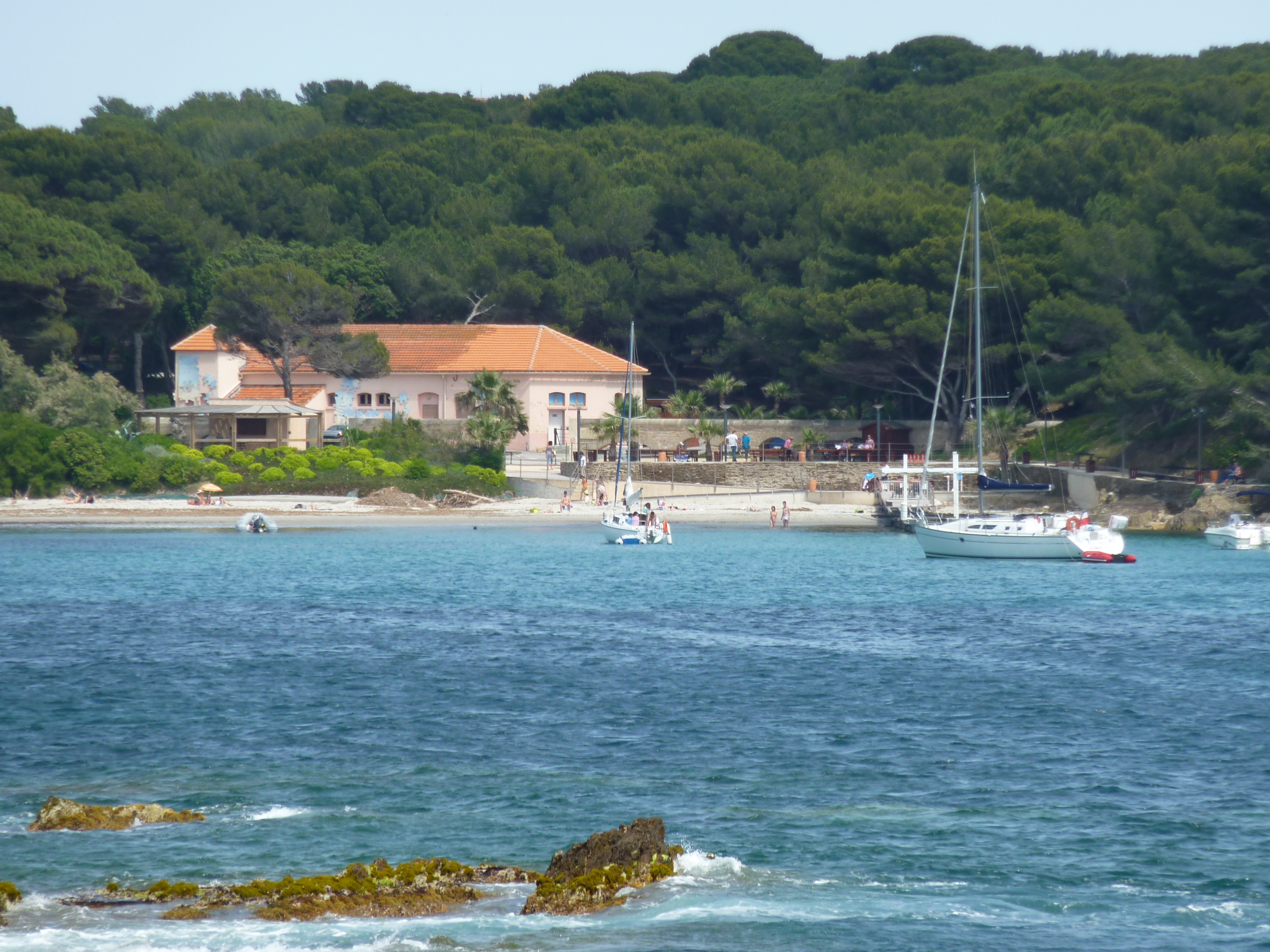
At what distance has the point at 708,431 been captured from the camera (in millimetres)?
63469

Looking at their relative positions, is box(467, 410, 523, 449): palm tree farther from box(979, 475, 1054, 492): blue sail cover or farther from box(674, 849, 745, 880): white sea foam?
box(674, 849, 745, 880): white sea foam

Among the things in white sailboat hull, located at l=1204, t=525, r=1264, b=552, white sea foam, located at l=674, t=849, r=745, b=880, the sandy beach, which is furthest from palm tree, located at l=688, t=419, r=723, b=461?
white sea foam, located at l=674, t=849, r=745, b=880

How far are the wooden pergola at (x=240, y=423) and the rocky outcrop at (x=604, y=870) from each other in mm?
51424

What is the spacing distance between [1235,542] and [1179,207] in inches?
600

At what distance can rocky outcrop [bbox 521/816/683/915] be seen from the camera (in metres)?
11.6

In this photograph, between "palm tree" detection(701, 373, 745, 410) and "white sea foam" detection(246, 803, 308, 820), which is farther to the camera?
"palm tree" detection(701, 373, 745, 410)

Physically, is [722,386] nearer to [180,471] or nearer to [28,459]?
[180,471]

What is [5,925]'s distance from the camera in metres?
11.1

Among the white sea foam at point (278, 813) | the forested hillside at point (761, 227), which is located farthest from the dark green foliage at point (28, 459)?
the white sea foam at point (278, 813)

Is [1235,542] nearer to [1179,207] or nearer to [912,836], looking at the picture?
[1179,207]

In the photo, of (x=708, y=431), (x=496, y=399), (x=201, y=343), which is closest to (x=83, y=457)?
(x=201, y=343)

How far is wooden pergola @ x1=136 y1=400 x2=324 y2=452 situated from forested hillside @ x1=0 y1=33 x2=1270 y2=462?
785 cm

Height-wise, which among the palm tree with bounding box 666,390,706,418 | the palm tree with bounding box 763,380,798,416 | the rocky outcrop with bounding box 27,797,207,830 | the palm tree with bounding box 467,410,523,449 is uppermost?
the palm tree with bounding box 763,380,798,416

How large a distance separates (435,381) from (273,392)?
8068 millimetres
